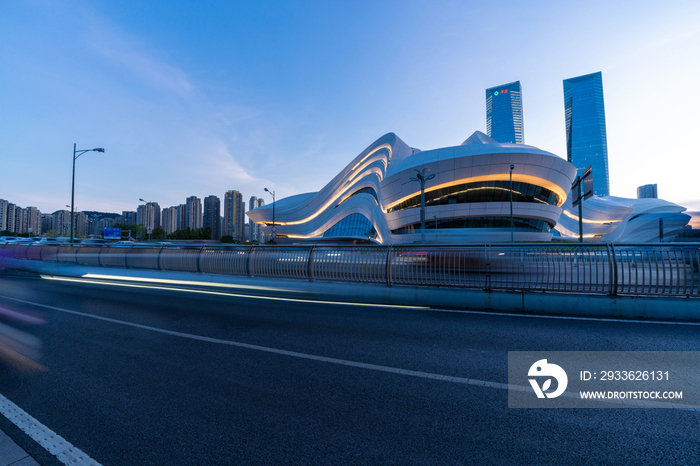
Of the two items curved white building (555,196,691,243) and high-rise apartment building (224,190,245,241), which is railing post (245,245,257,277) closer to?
curved white building (555,196,691,243)

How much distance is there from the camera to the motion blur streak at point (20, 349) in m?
3.91

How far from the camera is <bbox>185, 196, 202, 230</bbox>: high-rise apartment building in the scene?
158000 mm

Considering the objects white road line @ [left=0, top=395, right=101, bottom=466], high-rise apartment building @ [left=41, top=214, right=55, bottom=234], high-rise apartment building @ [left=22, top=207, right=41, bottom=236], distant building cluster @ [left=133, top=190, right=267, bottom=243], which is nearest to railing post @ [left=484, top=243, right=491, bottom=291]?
white road line @ [left=0, top=395, right=101, bottom=466]

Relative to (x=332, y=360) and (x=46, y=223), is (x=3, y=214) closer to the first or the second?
(x=46, y=223)

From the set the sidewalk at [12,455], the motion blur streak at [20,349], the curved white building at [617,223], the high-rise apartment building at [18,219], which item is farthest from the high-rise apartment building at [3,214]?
the curved white building at [617,223]

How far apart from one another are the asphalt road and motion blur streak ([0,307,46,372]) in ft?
0.50

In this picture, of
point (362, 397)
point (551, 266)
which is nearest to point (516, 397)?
point (362, 397)

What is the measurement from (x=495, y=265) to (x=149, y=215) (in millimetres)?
165260

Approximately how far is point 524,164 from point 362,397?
45517 mm

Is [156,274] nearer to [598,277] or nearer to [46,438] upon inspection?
[46,438]

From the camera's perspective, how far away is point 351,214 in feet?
200

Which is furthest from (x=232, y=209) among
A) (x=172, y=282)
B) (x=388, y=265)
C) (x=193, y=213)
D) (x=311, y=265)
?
(x=388, y=265)

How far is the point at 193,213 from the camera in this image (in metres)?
159

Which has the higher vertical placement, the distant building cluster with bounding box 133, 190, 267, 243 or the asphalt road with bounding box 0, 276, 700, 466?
the distant building cluster with bounding box 133, 190, 267, 243
